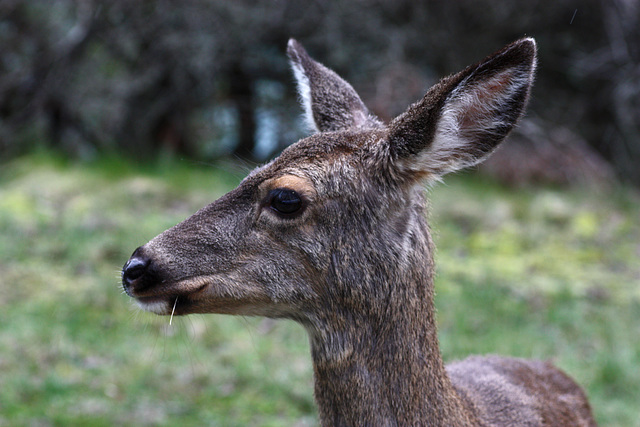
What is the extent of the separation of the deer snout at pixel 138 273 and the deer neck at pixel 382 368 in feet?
1.96

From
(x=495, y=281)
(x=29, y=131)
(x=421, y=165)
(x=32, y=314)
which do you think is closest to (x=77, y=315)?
(x=32, y=314)

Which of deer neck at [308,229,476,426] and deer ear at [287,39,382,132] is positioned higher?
deer ear at [287,39,382,132]

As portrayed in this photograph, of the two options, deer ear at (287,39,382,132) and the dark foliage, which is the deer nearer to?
deer ear at (287,39,382,132)

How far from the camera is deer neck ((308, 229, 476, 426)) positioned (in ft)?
8.71

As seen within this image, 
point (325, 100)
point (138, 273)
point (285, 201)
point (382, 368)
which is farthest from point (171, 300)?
point (325, 100)

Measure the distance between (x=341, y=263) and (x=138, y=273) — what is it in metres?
0.69

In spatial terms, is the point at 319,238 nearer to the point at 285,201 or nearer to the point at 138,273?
the point at 285,201

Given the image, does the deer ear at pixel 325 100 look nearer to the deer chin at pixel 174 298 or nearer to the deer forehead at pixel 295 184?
the deer forehead at pixel 295 184

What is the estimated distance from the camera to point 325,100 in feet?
10.8

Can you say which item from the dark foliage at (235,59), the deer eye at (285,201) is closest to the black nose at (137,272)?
the deer eye at (285,201)

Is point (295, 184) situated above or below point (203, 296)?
above

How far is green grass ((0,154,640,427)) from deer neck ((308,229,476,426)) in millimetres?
1178

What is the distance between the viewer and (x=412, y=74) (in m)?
9.33

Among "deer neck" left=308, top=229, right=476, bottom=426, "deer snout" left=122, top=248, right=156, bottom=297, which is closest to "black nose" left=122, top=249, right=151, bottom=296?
"deer snout" left=122, top=248, right=156, bottom=297
